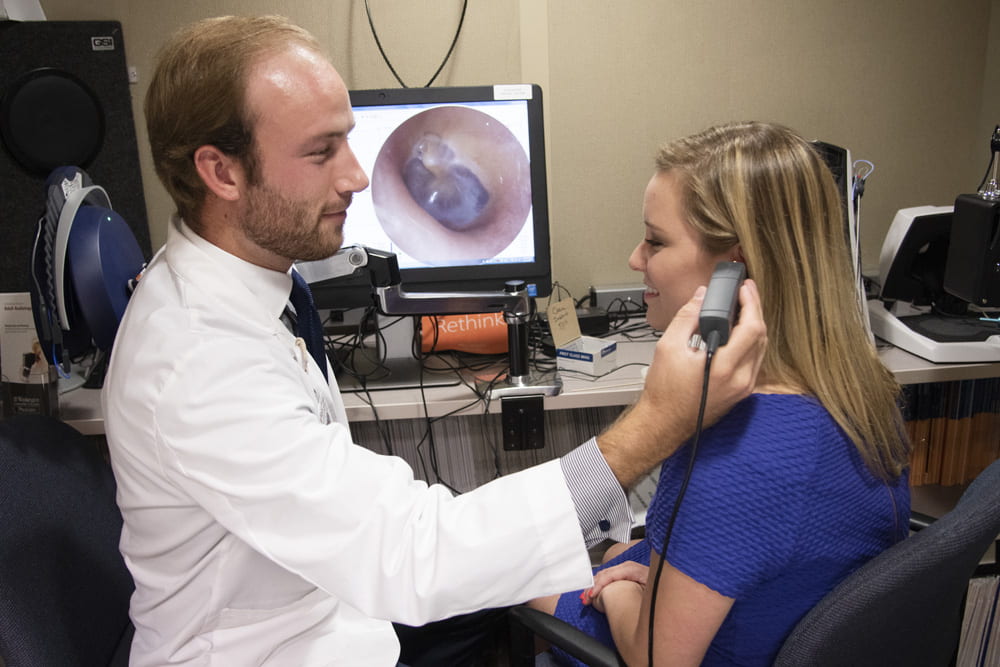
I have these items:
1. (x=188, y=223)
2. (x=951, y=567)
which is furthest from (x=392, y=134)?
(x=951, y=567)

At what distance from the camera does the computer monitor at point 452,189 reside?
5.28ft

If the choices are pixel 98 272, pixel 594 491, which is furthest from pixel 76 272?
pixel 594 491

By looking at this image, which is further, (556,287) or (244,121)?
(556,287)

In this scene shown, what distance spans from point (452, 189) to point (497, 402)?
1.67ft

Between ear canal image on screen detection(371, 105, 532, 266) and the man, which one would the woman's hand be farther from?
ear canal image on screen detection(371, 105, 532, 266)

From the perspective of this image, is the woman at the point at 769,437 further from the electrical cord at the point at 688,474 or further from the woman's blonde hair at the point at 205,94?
the woman's blonde hair at the point at 205,94

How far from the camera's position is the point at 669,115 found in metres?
1.93

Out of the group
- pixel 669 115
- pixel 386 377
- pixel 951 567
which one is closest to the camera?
pixel 951 567

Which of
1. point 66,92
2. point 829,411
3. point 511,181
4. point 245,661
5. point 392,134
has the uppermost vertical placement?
point 66,92

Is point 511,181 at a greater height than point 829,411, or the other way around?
point 511,181

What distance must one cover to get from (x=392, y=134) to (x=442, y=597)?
1.10 metres

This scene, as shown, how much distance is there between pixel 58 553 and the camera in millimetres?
1035

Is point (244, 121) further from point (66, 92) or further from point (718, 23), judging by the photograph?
point (718, 23)

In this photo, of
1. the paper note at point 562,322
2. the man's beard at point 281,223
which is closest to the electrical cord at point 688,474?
the man's beard at point 281,223
